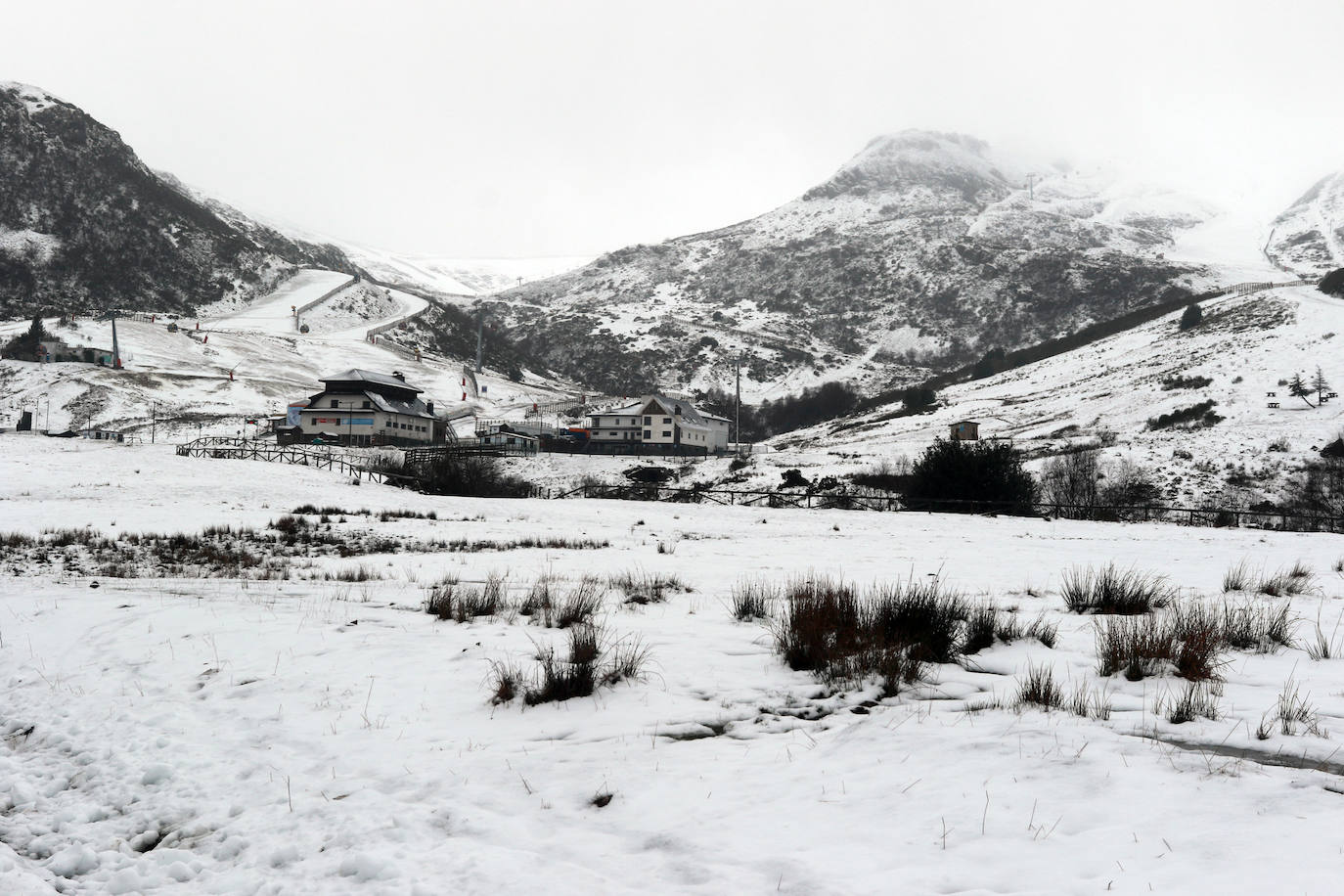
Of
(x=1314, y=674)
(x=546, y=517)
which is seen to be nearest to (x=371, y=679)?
(x=1314, y=674)

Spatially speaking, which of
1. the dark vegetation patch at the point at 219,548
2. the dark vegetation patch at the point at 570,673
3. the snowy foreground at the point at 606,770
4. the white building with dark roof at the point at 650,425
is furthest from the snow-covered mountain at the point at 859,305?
the dark vegetation patch at the point at 570,673

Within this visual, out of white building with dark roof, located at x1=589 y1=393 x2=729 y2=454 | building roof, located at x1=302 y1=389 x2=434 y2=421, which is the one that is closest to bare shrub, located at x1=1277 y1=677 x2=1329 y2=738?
white building with dark roof, located at x1=589 y1=393 x2=729 y2=454

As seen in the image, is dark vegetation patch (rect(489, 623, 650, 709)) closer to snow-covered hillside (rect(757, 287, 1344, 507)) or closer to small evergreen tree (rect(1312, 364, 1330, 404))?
snow-covered hillside (rect(757, 287, 1344, 507))

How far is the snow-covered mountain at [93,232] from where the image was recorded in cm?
13425

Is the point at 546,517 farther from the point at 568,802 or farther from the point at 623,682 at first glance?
the point at 568,802

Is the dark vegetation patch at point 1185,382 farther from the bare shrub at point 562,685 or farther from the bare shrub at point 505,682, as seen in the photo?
the bare shrub at point 505,682

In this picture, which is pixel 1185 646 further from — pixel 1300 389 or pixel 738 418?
pixel 738 418

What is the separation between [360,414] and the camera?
78.8 m

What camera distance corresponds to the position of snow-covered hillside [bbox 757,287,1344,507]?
1740 inches

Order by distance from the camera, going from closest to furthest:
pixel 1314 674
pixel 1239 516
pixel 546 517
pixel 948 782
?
pixel 948 782 → pixel 1314 674 → pixel 546 517 → pixel 1239 516

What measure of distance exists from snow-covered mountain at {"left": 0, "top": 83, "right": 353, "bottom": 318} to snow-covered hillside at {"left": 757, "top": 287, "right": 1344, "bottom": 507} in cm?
13335

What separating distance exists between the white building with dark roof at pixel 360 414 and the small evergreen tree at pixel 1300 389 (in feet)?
245

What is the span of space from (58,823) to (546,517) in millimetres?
24464

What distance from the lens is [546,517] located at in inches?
1131
